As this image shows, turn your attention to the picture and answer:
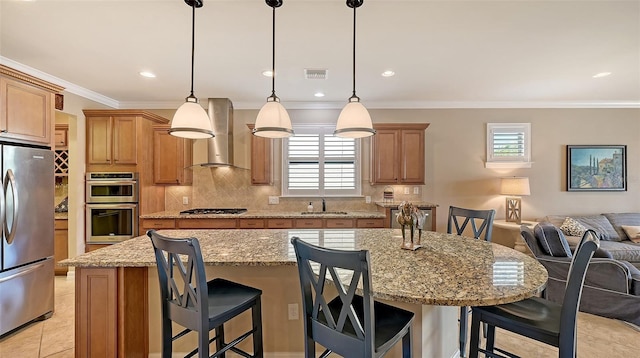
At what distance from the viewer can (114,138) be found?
12.8ft

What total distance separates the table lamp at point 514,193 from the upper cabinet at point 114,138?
5.71m

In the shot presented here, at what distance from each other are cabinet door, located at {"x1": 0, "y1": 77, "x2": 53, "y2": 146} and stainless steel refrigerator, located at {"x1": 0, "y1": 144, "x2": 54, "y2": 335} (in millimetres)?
136

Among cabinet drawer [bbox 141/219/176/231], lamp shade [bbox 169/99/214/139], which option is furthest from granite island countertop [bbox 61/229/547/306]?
cabinet drawer [bbox 141/219/176/231]

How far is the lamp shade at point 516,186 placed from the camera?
4.18 m

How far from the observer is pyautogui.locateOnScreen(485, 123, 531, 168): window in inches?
179

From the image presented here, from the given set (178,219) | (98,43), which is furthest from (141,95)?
(178,219)

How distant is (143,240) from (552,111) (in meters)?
6.21

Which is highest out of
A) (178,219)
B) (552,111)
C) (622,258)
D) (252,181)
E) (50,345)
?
(552,111)

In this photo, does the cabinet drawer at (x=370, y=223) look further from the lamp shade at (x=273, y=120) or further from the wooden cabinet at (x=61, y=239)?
the wooden cabinet at (x=61, y=239)

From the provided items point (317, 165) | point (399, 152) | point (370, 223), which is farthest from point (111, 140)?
point (399, 152)

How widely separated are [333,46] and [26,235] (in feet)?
11.6

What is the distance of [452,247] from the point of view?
1.89 metres

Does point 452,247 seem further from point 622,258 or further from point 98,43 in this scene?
point 98,43

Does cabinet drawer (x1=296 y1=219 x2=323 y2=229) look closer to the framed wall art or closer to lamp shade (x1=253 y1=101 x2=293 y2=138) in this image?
lamp shade (x1=253 y1=101 x2=293 y2=138)
